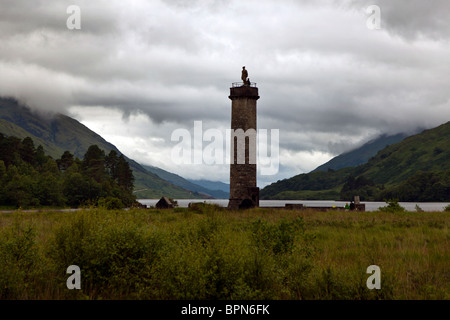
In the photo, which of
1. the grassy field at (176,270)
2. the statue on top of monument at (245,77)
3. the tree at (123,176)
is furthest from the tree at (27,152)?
the grassy field at (176,270)

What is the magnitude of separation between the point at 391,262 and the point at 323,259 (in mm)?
2084

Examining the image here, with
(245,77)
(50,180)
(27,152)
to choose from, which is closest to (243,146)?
(245,77)

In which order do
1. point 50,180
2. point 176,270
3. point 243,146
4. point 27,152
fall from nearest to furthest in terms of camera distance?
point 176,270 < point 243,146 < point 50,180 < point 27,152

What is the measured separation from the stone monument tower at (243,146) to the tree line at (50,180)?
1432 centimetres

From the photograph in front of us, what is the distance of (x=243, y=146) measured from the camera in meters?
45.2

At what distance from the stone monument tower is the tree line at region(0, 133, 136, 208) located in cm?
1432

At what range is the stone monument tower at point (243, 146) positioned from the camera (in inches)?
1775

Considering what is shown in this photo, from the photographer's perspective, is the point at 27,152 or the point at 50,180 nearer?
the point at 50,180

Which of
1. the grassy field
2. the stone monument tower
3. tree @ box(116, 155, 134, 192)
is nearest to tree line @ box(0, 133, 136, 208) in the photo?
tree @ box(116, 155, 134, 192)

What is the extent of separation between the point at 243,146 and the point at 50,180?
5223 centimetres

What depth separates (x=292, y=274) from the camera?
10.8 meters

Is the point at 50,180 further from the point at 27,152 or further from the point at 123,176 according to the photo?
the point at 123,176

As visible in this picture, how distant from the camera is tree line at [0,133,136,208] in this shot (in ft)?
238
